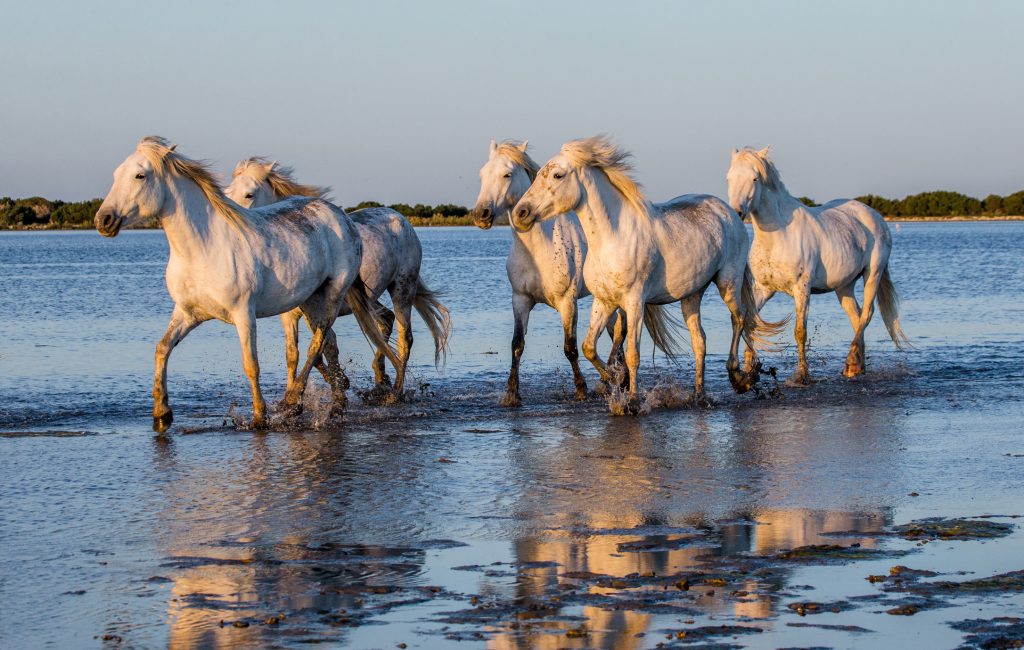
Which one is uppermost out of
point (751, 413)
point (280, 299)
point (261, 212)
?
point (261, 212)

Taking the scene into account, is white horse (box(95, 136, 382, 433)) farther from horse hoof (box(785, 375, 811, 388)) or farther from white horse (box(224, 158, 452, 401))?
horse hoof (box(785, 375, 811, 388))

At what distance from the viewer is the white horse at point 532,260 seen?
11.4m

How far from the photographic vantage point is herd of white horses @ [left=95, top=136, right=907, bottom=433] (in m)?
9.86

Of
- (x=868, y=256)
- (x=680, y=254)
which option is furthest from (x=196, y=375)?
(x=868, y=256)

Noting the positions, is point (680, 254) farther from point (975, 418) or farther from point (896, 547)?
point (896, 547)

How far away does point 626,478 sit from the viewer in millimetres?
7699

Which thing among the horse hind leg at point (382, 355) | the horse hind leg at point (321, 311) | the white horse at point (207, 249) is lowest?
the horse hind leg at point (382, 355)

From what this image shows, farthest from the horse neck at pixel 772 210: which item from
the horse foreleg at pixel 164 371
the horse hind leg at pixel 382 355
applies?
the horse foreleg at pixel 164 371

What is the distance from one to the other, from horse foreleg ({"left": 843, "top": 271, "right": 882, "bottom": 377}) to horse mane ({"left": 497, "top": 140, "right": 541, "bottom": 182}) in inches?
170

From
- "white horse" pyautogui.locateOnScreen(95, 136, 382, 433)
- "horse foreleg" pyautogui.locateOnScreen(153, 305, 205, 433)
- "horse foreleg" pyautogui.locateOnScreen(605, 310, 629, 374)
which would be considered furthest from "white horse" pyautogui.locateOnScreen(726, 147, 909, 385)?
"horse foreleg" pyautogui.locateOnScreen(153, 305, 205, 433)

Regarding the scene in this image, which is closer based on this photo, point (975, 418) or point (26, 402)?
point (975, 418)

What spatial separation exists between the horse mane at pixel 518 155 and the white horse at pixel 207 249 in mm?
1994

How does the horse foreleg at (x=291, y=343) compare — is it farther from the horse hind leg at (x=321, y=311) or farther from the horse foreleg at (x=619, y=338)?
the horse foreleg at (x=619, y=338)

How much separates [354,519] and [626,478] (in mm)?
1864
